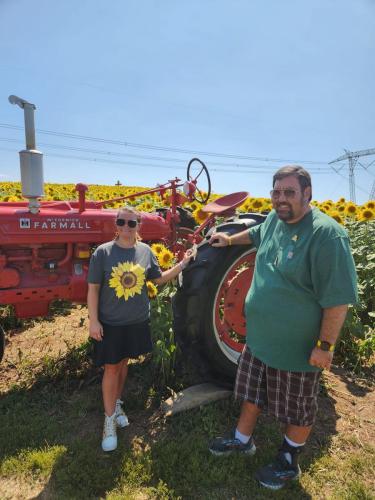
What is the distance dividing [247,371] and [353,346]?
Result: 181 centimetres

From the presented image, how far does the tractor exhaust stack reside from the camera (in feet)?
8.14

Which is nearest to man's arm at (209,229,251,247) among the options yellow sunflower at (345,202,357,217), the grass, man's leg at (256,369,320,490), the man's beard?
the man's beard

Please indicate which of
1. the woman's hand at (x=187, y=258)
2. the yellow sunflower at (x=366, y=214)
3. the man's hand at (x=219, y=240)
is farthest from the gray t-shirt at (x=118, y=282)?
the yellow sunflower at (x=366, y=214)

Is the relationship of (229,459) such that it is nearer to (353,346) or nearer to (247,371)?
(247,371)

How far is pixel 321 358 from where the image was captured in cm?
197

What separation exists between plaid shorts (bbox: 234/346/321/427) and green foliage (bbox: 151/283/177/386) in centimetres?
64

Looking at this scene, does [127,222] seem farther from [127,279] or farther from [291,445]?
Answer: [291,445]

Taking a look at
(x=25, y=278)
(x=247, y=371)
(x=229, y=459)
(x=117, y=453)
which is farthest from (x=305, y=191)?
(x=25, y=278)

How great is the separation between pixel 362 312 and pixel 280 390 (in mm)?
2701

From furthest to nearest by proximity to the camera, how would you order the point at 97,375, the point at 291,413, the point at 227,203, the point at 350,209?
→ the point at 350,209 < the point at 227,203 < the point at 97,375 < the point at 291,413

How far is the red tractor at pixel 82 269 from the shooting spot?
2836 millimetres

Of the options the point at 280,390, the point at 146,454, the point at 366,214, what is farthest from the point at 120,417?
the point at 366,214

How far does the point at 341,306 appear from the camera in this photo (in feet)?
6.23

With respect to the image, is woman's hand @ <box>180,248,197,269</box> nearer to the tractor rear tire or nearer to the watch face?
the tractor rear tire
